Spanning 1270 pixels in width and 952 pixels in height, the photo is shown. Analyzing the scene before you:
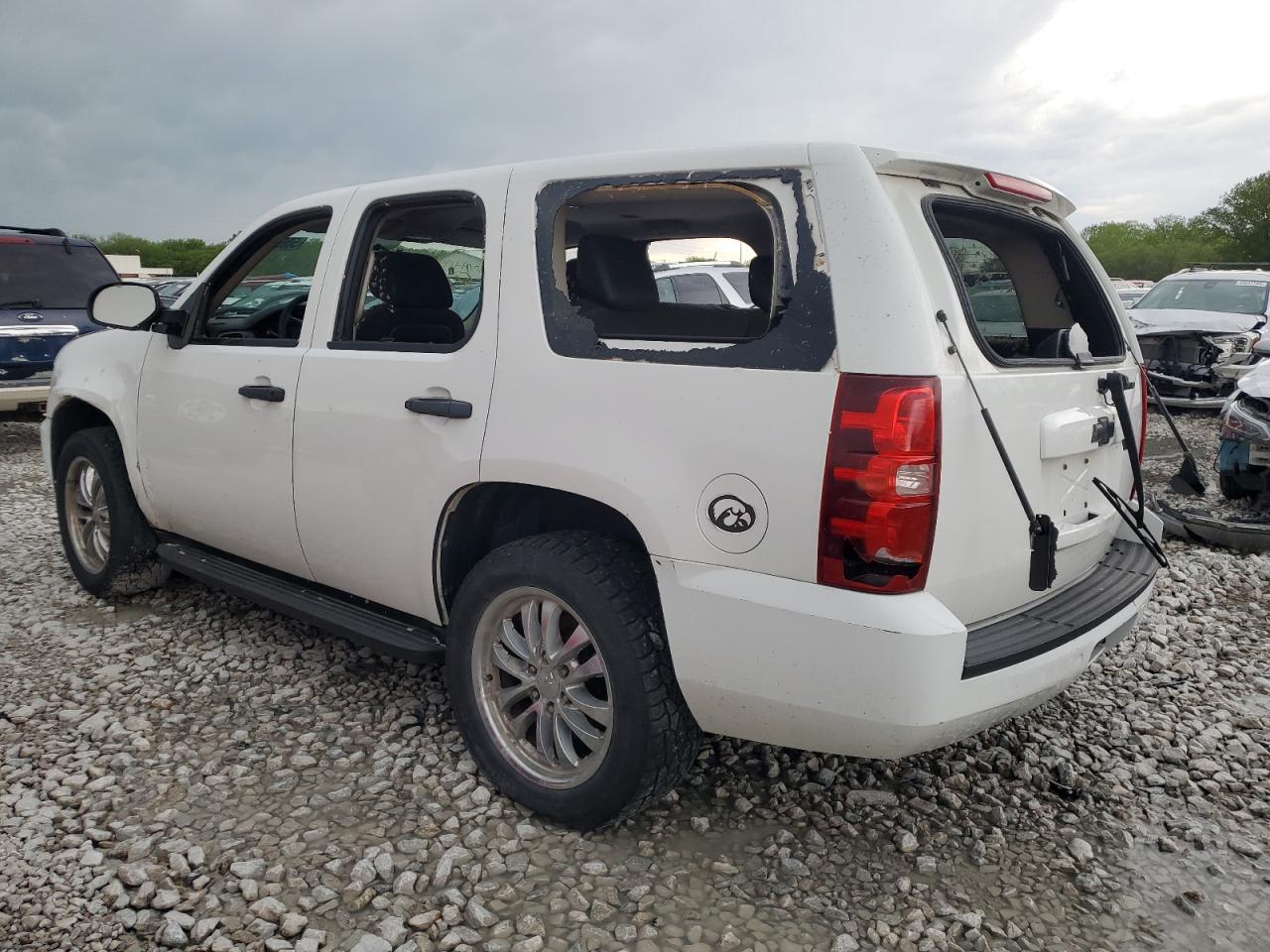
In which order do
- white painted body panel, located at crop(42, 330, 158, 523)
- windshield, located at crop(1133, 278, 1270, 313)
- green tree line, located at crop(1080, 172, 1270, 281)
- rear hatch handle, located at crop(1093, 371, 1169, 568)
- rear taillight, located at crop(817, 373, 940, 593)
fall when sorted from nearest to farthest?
rear taillight, located at crop(817, 373, 940, 593)
rear hatch handle, located at crop(1093, 371, 1169, 568)
white painted body panel, located at crop(42, 330, 158, 523)
windshield, located at crop(1133, 278, 1270, 313)
green tree line, located at crop(1080, 172, 1270, 281)

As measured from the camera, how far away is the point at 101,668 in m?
3.94

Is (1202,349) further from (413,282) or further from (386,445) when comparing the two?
(386,445)

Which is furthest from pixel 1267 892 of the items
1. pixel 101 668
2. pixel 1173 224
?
pixel 1173 224

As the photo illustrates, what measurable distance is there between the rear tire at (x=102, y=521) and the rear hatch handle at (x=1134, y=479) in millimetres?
3997

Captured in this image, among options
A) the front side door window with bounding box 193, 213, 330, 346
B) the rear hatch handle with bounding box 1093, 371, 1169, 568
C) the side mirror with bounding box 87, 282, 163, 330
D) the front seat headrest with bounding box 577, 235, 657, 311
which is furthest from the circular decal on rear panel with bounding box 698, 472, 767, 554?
the side mirror with bounding box 87, 282, 163, 330

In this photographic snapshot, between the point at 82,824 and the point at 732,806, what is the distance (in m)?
1.92

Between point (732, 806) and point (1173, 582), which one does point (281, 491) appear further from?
point (1173, 582)

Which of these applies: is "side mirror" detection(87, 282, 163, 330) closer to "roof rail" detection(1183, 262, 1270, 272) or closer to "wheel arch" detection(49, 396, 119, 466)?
"wheel arch" detection(49, 396, 119, 466)

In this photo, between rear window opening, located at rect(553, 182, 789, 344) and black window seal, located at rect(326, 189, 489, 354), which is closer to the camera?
rear window opening, located at rect(553, 182, 789, 344)

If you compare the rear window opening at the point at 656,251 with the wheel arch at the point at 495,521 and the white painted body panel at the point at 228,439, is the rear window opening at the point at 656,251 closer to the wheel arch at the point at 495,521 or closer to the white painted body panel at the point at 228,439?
the wheel arch at the point at 495,521

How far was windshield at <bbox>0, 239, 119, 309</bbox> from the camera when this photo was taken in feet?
30.6

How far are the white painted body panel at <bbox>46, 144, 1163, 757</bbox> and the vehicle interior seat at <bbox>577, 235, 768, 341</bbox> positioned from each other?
21 centimetres

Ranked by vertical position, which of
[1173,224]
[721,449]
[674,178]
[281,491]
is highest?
[1173,224]

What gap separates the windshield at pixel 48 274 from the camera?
9.34 meters
